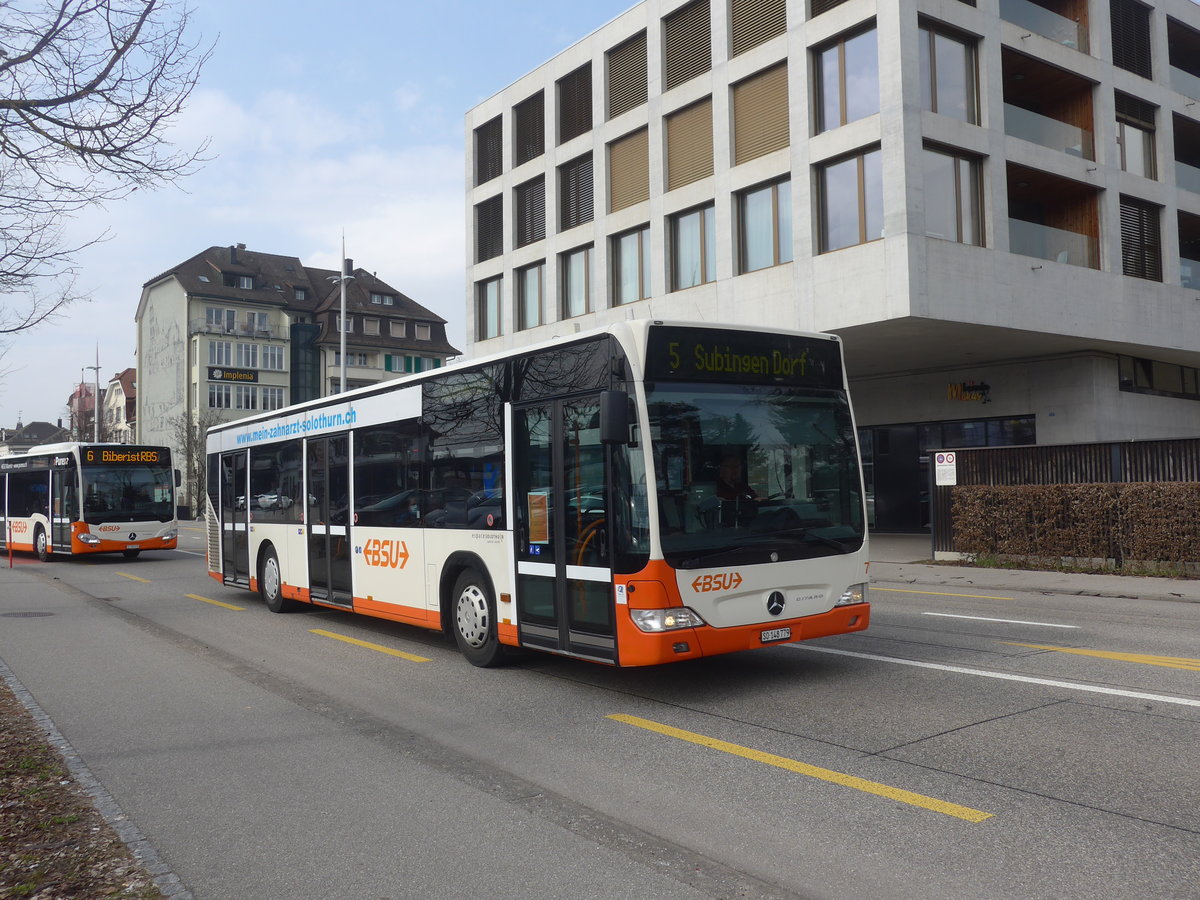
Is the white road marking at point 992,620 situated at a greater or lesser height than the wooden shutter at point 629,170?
lesser

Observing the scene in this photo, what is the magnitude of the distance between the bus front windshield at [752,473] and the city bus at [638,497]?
0.04ft

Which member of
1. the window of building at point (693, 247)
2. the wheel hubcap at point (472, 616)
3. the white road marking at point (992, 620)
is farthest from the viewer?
the window of building at point (693, 247)

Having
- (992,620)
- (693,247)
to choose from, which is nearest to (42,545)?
(693,247)

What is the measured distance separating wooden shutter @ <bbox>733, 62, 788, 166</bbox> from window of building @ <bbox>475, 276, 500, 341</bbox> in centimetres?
1293

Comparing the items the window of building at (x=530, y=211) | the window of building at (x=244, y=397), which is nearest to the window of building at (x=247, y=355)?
the window of building at (x=244, y=397)

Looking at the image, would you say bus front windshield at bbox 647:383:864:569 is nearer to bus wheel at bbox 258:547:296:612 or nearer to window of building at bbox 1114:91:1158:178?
bus wheel at bbox 258:547:296:612

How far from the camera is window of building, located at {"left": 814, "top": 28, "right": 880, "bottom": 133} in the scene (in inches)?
862

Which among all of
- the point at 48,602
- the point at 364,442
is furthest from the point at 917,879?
the point at 48,602

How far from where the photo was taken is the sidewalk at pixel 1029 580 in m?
14.4

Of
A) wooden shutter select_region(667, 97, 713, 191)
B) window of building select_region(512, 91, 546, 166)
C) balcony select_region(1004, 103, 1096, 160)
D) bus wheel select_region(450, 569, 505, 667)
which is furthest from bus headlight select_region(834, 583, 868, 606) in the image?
window of building select_region(512, 91, 546, 166)

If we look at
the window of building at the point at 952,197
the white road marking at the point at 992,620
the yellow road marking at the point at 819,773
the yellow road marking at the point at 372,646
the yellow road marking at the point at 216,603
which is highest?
the window of building at the point at 952,197

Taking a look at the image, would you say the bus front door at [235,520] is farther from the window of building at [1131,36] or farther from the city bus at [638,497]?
the window of building at [1131,36]

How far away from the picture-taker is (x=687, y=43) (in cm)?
2747

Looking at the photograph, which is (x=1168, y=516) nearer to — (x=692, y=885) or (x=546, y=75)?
(x=692, y=885)
